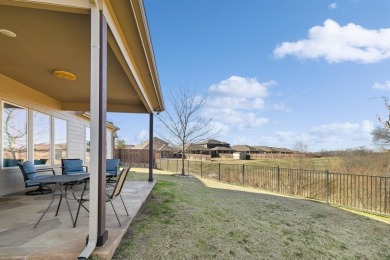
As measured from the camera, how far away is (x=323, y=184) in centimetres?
809

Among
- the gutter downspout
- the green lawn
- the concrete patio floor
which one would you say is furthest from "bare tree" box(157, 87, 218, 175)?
the gutter downspout

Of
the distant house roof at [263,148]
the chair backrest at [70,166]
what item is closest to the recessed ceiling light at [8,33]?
the chair backrest at [70,166]

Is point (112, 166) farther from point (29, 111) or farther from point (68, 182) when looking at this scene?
point (29, 111)

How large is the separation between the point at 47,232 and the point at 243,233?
8.97ft

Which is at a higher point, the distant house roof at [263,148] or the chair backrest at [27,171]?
the chair backrest at [27,171]

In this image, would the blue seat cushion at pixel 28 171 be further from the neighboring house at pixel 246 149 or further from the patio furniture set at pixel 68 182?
the neighboring house at pixel 246 149

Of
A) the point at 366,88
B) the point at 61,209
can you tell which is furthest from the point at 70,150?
the point at 366,88

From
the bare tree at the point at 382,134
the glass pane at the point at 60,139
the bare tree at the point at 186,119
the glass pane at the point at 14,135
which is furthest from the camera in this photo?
the bare tree at the point at 186,119

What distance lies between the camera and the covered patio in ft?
7.61

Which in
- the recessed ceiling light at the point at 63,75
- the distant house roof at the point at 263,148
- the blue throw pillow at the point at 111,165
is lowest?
the distant house roof at the point at 263,148

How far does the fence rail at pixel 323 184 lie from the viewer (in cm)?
687

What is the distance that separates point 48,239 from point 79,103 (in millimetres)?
6094

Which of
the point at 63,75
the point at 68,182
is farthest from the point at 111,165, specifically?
the point at 63,75

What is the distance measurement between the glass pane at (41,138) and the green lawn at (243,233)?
12.6ft
